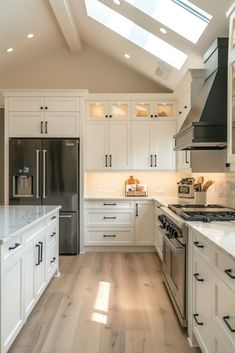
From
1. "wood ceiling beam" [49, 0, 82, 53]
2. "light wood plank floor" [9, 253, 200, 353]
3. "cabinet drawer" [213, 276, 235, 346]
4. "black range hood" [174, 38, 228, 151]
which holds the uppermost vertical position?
"wood ceiling beam" [49, 0, 82, 53]

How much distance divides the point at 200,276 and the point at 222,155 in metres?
1.82

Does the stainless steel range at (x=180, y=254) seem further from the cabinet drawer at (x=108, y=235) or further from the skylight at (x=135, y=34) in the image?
the skylight at (x=135, y=34)

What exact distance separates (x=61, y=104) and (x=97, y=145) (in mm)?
894

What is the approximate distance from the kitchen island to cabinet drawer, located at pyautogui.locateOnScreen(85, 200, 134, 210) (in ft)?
5.93

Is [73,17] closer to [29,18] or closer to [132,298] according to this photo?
[29,18]

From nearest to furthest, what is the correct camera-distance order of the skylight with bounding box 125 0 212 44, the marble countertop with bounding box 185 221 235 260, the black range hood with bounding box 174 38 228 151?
the marble countertop with bounding box 185 221 235 260
the black range hood with bounding box 174 38 228 151
the skylight with bounding box 125 0 212 44

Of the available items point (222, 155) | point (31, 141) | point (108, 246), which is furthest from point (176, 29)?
point (108, 246)

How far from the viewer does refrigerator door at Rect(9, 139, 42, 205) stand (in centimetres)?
514

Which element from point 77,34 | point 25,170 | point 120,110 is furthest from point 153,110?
point 25,170

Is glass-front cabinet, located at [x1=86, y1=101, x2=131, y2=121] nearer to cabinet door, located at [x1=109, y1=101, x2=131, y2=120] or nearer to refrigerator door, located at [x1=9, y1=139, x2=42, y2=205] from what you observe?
cabinet door, located at [x1=109, y1=101, x2=131, y2=120]

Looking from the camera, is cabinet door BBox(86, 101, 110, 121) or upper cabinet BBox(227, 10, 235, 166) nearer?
upper cabinet BBox(227, 10, 235, 166)

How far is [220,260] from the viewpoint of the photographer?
5.70 feet

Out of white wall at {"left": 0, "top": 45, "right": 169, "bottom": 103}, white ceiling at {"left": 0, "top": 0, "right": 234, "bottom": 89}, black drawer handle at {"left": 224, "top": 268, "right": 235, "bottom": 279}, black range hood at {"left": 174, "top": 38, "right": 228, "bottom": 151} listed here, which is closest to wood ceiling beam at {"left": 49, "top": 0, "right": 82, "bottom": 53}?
white ceiling at {"left": 0, "top": 0, "right": 234, "bottom": 89}

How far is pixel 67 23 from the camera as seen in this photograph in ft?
15.2
